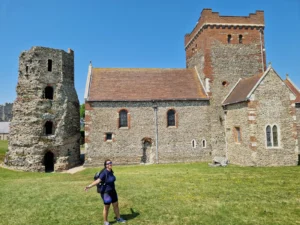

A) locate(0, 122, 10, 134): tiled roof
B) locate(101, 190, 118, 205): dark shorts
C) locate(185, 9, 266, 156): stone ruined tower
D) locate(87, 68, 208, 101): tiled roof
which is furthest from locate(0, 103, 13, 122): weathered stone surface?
locate(101, 190, 118, 205): dark shorts

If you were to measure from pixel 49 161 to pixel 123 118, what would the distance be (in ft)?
32.4

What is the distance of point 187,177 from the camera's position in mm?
15227

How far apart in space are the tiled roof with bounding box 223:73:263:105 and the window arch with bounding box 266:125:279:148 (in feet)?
10.9

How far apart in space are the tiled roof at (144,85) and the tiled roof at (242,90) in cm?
260

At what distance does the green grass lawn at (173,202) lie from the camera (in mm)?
7941

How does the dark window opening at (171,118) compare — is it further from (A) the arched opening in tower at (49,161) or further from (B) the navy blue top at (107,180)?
(B) the navy blue top at (107,180)

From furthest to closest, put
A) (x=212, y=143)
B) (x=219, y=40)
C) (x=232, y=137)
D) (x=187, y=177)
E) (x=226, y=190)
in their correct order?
(x=219, y=40) < (x=212, y=143) < (x=232, y=137) < (x=187, y=177) < (x=226, y=190)

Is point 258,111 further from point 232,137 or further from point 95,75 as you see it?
point 95,75

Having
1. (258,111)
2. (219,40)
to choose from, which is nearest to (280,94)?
(258,111)

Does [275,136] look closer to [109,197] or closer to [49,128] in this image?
[109,197]

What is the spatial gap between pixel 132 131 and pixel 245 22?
59.2 feet

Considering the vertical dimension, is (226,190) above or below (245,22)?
below

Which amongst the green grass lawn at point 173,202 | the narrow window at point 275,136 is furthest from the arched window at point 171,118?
the green grass lawn at point 173,202

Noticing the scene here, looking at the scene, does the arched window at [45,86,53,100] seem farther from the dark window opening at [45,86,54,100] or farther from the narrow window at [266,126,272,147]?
the narrow window at [266,126,272,147]
